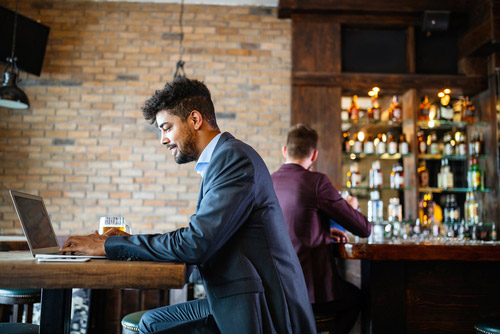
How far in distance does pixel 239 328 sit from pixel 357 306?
1.26 m

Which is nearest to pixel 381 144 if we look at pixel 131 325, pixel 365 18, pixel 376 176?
pixel 376 176

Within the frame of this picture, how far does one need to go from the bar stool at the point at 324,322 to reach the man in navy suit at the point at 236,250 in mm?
837

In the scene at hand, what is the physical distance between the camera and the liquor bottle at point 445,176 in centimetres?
491

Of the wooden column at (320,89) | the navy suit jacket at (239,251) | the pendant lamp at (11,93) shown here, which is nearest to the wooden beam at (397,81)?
the wooden column at (320,89)

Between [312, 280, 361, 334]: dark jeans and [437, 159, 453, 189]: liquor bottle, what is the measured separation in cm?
292

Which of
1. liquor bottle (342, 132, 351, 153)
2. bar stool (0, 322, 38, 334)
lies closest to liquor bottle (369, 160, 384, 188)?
liquor bottle (342, 132, 351, 153)

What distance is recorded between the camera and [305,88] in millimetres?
4934

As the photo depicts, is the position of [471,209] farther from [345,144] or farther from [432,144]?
[345,144]

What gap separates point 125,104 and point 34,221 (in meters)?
3.60

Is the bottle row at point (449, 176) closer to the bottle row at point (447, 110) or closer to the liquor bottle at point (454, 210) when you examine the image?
the liquor bottle at point (454, 210)

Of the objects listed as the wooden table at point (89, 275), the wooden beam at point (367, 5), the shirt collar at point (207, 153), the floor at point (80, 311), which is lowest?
the floor at point (80, 311)

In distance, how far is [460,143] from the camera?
5.02m

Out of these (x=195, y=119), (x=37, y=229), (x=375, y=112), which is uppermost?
(x=375, y=112)

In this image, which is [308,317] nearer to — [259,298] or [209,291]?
[259,298]
